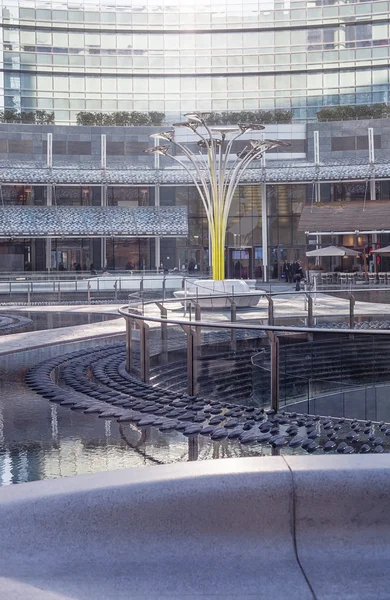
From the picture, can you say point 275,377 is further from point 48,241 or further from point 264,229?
point 48,241

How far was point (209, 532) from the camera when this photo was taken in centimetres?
462

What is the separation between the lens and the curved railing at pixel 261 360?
8.96m

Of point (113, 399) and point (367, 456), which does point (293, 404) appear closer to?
point (113, 399)

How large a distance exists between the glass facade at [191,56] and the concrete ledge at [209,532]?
206 feet

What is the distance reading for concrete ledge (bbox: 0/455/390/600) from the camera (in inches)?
169

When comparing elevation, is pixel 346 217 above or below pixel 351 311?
above

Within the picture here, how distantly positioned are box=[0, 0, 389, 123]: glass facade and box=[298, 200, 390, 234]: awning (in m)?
15.6

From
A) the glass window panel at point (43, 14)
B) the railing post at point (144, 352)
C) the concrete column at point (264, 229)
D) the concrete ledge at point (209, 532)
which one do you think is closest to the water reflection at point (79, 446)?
the concrete ledge at point (209, 532)

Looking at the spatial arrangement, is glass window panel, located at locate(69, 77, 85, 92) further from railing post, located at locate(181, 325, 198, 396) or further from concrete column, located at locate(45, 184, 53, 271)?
railing post, located at locate(181, 325, 198, 396)

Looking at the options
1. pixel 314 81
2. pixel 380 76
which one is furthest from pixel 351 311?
Answer: pixel 380 76

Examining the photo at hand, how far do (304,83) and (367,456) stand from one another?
6423 centimetres

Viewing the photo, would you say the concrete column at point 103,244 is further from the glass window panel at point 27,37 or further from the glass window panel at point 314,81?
the glass window panel at point 314,81

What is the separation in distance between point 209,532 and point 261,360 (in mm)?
4940

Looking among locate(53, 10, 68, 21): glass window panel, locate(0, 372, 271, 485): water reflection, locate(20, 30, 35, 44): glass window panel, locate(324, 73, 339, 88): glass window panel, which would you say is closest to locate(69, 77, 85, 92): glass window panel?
locate(20, 30, 35, 44): glass window panel
